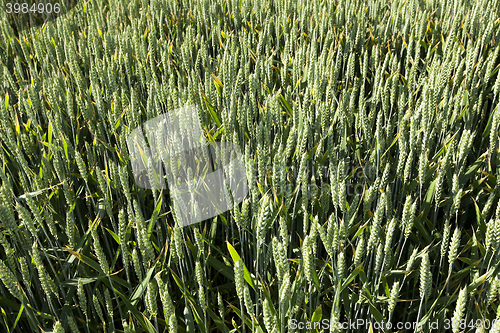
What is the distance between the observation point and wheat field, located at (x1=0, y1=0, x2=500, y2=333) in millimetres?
722

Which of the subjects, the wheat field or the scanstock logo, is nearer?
the wheat field

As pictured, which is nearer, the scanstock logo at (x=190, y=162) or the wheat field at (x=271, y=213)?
the wheat field at (x=271, y=213)

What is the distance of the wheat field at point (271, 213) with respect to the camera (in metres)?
0.72

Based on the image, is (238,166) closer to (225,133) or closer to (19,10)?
(225,133)

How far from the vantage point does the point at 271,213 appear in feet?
2.77

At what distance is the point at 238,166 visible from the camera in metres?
1.00

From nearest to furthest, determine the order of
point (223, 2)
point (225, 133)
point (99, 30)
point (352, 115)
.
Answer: point (225, 133) < point (352, 115) < point (99, 30) < point (223, 2)

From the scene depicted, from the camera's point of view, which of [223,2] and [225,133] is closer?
[225,133]

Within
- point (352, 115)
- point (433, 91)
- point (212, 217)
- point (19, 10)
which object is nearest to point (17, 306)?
point (212, 217)

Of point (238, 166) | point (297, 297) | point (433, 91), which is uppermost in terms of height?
point (433, 91)

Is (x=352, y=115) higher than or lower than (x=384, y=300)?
higher

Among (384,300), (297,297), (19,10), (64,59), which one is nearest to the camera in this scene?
(297,297)

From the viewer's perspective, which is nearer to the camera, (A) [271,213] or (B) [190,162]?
(A) [271,213]

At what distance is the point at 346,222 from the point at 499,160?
1.94 feet
